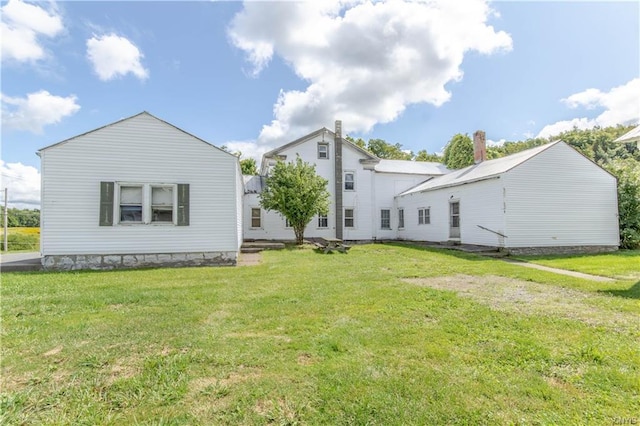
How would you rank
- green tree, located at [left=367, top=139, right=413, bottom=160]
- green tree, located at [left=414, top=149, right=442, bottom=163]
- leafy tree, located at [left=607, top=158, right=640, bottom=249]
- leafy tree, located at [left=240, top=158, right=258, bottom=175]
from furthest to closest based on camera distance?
green tree, located at [left=414, top=149, right=442, bottom=163] → green tree, located at [left=367, top=139, right=413, bottom=160] → leafy tree, located at [left=240, top=158, right=258, bottom=175] → leafy tree, located at [left=607, top=158, right=640, bottom=249]

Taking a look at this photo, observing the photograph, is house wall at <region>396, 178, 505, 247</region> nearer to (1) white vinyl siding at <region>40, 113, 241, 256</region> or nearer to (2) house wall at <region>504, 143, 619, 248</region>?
(2) house wall at <region>504, 143, 619, 248</region>

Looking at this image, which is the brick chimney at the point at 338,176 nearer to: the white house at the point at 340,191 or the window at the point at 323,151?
the white house at the point at 340,191

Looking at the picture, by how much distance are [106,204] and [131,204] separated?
705mm

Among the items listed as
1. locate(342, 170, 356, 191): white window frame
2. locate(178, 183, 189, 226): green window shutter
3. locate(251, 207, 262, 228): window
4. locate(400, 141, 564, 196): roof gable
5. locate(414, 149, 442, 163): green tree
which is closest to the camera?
locate(178, 183, 189, 226): green window shutter

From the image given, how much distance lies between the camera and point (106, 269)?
32.6ft

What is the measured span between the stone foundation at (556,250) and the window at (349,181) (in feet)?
33.6

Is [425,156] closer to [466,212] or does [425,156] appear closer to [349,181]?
[349,181]

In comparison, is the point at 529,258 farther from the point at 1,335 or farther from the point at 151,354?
the point at 1,335

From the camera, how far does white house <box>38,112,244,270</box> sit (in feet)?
32.5

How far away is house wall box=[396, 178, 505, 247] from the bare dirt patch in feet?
22.2

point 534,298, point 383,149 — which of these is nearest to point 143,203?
point 534,298

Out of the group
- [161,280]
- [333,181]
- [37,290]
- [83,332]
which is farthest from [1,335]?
[333,181]

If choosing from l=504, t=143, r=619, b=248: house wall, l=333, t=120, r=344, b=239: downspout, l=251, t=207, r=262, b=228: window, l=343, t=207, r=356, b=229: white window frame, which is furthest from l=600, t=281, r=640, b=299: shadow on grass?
l=251, t=207, r=262, b=228: window

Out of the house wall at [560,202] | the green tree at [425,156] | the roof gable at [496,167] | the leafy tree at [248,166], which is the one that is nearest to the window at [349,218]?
the roof gable at [496,167]
